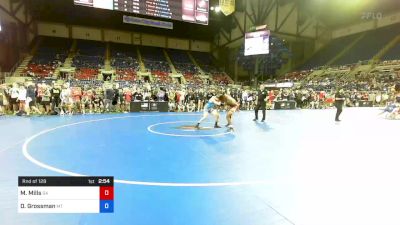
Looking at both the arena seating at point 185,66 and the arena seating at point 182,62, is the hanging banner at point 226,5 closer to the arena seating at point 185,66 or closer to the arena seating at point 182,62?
the arena seating at point 185,66

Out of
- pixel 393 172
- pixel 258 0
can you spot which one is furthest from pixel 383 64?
pixel 393 172

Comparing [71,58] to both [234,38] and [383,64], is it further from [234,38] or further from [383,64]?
[383,64]

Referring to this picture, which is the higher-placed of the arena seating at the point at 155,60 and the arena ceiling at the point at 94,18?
the arena ceiling at the point at 94,18

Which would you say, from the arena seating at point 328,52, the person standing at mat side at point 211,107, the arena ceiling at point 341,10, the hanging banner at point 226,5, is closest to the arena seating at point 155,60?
the hanging banner at point 226,5

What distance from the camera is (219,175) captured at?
14.9ft

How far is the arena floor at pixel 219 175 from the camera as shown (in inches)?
122

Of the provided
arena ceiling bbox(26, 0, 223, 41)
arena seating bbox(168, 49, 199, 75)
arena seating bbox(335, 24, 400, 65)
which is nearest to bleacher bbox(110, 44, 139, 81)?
arena ceiling bbox(26, 0, 223, 41)

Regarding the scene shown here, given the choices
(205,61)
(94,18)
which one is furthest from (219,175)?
(205,61)
